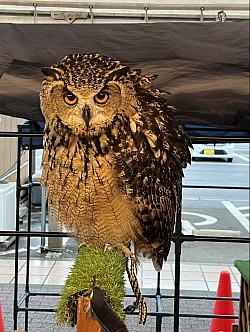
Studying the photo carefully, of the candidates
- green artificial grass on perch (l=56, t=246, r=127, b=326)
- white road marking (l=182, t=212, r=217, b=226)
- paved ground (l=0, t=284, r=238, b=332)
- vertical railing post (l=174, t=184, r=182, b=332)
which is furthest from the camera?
white road marking (l=182, t=212, r=217, b=226)

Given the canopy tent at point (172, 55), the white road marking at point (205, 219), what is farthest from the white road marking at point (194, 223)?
the canopy tent at point (172, 55)

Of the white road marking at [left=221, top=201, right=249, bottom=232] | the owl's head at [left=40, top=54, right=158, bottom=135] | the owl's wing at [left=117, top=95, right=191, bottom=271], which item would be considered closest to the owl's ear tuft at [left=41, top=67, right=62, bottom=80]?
the owl's head at [left=40, top=54, right=158, bottom=135]

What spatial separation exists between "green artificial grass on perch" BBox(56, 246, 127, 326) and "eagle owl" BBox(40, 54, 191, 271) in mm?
173

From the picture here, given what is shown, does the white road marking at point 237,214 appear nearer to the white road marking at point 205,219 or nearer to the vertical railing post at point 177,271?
the white road marking at point 205,219

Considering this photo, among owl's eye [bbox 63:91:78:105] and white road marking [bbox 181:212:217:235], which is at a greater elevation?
owl's eye [bbox 63:91:78:105]

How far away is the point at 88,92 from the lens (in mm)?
857

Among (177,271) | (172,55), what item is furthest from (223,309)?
(172,55)

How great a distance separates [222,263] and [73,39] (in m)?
2.20

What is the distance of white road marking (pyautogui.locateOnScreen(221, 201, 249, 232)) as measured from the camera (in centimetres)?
431

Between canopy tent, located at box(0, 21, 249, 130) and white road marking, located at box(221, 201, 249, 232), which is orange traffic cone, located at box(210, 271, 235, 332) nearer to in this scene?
canopy tent, located at box(0, 21, 249, 130)

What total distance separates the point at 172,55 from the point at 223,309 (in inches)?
45.4

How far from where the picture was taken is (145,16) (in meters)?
1.33

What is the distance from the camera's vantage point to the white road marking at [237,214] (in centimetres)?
431

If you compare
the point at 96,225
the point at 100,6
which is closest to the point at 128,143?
the point at 96,225
